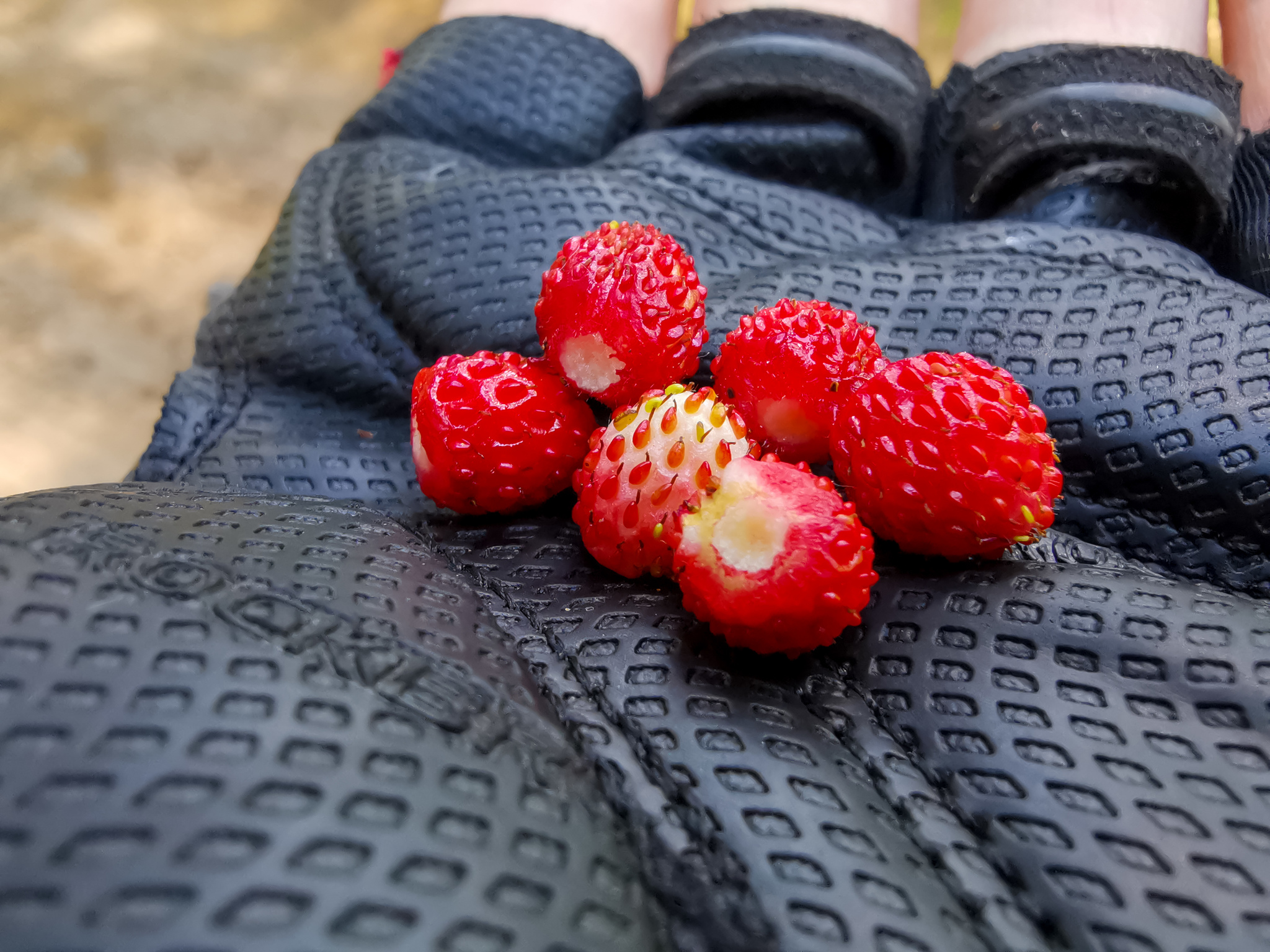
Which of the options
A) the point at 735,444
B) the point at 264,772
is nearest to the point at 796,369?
the point at 735,444

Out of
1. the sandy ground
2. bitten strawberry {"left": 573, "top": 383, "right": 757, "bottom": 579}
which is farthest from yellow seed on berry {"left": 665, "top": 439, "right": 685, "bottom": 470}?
the sandy ground

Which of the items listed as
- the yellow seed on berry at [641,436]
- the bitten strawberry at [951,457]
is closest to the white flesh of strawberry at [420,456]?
the yellow seed on berry at [641,436]

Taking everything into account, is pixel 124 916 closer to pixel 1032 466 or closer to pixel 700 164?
pixel 1032 466

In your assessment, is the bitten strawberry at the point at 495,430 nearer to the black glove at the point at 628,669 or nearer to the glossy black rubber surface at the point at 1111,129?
the black glove at the point at 628,669

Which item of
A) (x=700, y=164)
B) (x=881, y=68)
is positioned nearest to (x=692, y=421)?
(x=700, y=164)

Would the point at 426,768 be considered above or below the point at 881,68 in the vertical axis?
below

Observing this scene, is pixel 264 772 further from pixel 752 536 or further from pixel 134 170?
pixel 134 170

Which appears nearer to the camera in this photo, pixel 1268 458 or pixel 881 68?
pixel 1268 458
